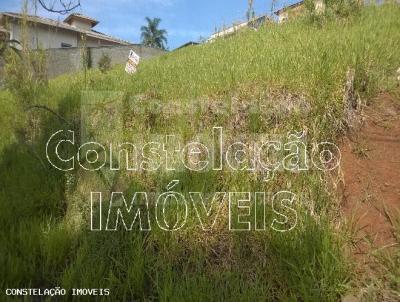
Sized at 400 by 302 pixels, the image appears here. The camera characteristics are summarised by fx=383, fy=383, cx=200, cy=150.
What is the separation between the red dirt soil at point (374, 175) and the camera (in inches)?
95.9

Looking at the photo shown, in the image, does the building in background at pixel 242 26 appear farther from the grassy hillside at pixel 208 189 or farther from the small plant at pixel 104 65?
the grassy hillside at pixel 208 189

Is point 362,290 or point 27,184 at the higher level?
point 27,184

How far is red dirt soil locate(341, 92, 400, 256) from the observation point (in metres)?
2.44

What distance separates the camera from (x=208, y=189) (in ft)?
9.70

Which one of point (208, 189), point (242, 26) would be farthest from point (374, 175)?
point (242, 26)

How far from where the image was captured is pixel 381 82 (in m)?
3.55

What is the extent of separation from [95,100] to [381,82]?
3275 millimetres

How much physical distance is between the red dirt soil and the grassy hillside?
14 cm

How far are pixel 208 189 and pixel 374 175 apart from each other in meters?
1.22

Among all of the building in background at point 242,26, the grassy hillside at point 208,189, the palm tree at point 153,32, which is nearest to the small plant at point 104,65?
the building in background at point 242,26

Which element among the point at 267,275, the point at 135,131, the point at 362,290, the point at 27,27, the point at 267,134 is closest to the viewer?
the point at 362,290

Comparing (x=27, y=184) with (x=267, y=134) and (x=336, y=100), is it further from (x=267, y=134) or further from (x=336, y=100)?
(x=336, y=100)

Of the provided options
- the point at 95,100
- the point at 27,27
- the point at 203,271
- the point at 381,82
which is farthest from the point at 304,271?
the point at 27,27

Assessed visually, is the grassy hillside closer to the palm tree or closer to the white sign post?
the white sign post
